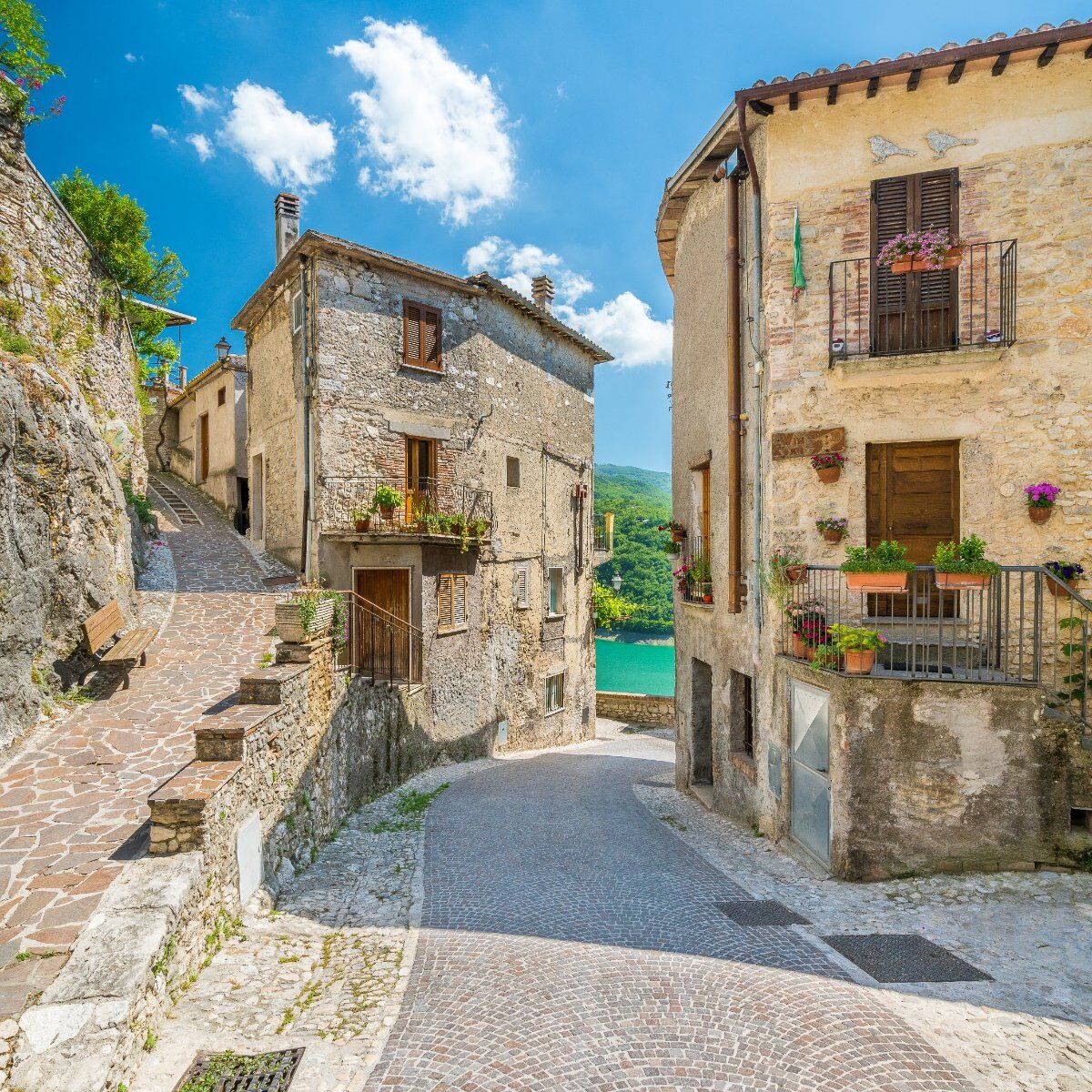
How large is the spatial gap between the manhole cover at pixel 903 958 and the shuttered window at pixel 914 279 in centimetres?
667

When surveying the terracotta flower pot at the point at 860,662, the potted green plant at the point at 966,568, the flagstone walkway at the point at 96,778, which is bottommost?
the flagstone walkway at the point at 96,778

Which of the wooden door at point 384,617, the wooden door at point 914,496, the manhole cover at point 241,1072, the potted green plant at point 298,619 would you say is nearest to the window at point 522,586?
the wooden door at point 384,617

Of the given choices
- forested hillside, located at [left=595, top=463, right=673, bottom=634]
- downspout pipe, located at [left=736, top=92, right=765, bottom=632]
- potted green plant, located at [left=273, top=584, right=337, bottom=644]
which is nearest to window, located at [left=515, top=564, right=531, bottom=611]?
potted green plant, located at [left=273, top=584, right=337, bottom=644]

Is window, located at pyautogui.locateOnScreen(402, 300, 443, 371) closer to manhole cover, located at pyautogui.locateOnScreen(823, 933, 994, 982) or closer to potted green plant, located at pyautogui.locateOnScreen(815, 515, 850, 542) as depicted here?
potted green plant, located at pyautogui.locateOnScreen(815, 515, 850, 542)

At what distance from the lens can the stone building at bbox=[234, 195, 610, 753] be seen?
1487 cm

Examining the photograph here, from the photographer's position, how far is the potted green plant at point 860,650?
748 centimetres

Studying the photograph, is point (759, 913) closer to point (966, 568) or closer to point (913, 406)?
point (966, 568)

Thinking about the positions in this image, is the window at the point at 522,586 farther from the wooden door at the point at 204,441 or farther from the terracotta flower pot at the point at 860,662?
the wooden door at the point at 204,441

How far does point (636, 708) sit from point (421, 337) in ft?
50.6

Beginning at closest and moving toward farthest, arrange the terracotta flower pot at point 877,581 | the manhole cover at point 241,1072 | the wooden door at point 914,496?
the manhole cover at point 241,1072 < the terracotta flower pot at point 877,581 < the wooden door at point 914,496

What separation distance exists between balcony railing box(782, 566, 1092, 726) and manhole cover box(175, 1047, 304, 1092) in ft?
20.4

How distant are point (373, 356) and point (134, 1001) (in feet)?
43.5

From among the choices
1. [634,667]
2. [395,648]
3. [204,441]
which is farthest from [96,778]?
[634,667]

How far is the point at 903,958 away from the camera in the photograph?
5.95 metres
